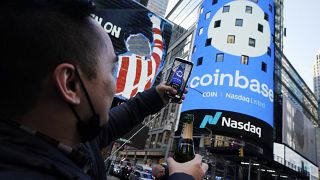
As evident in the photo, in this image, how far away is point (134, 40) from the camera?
9.48 m

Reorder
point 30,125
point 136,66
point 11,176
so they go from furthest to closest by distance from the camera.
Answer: point 136,66 < point 30,125 < point 11,176

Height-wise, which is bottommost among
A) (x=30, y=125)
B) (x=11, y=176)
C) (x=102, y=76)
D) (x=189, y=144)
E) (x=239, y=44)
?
(x=11, y=176)

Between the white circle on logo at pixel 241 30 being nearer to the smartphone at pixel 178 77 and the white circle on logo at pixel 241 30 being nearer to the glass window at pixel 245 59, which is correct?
the glass window at pixel 245 59

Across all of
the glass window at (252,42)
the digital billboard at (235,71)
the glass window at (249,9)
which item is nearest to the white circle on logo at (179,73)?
the digital billboard at (235,71)

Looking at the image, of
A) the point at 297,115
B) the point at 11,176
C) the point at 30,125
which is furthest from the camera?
the point at 297,115

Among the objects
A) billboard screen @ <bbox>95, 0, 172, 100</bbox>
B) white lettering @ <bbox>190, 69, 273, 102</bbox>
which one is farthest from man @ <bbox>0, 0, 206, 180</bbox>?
white lettering @ <bbox>190, 69, 273, 102</bbox>

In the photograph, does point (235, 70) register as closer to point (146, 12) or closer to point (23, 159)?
point (146, 12)

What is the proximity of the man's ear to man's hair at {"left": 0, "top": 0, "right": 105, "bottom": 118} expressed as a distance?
1.1 inches

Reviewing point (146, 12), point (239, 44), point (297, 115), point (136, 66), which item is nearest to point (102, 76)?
point (136, 66)

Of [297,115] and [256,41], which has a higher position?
[256,41]

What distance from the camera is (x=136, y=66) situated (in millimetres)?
9172

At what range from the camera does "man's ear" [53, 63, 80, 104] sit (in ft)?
3.43

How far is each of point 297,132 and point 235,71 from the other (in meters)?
22.2

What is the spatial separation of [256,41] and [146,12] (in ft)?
80.8
